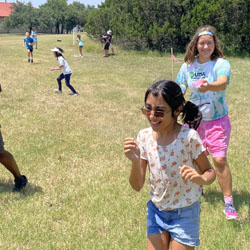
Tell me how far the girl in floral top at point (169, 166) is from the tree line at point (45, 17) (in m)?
79.9

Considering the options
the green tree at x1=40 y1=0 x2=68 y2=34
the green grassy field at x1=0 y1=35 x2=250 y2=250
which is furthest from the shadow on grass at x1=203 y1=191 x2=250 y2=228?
the green tree at x1=40 y1=0 x2=68 y2=34

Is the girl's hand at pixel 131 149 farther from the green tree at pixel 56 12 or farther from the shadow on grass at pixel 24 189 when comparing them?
the green tree at pixel 56 12

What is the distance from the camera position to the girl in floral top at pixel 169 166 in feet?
7.01

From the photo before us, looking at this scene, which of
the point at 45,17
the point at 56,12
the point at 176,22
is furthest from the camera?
the point at 56,12

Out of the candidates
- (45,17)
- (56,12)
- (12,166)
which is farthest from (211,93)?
(56,12)

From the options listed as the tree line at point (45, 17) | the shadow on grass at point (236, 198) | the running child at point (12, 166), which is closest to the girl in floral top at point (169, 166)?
the shadow on grass at point (236, 198)

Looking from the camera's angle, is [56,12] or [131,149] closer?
[131,149]

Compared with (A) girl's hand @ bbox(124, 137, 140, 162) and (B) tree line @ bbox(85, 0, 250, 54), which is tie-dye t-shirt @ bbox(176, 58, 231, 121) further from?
(B) tree line @ bbox(85, 0, 250, 54)

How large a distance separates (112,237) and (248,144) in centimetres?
392

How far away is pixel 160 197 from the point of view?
2295 mm

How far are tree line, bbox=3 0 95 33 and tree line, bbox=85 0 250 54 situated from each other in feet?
182

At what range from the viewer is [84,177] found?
15.9 feet

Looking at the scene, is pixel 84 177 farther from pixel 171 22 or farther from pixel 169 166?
pixel 171 22

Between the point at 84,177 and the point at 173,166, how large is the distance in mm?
2818
